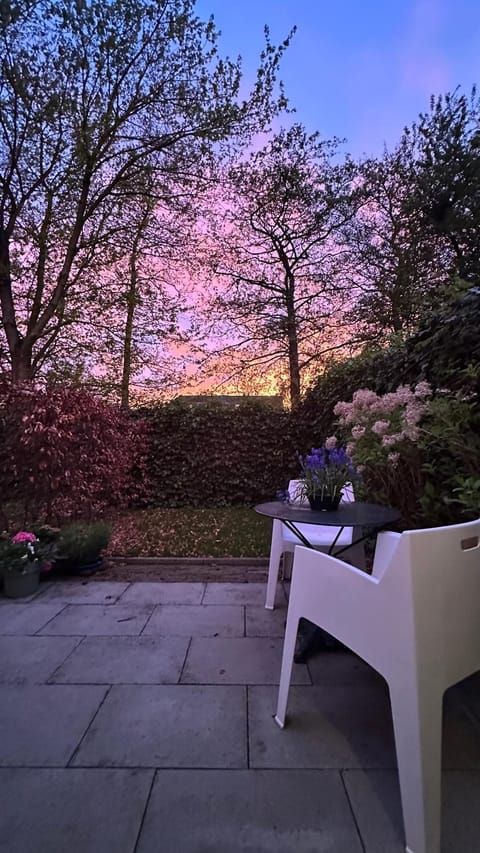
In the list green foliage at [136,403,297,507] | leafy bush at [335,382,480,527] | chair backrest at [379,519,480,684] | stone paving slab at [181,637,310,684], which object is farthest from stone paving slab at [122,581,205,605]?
green foliage at [136,403,297,507]

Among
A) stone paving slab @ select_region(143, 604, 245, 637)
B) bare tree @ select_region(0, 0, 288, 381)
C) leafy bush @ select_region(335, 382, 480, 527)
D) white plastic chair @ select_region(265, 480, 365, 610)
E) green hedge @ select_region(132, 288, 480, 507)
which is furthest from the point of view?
green hedge @ select_region(132, 288, 480, 507)

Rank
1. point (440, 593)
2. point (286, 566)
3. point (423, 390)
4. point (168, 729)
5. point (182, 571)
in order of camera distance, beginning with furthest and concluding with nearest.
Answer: point (182, 571) < point (286, 566) < point (423, 390) < point (168, 729) < point (440, 593)

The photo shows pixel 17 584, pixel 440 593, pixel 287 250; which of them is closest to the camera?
pixel 440 593

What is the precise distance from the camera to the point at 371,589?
1.21 m

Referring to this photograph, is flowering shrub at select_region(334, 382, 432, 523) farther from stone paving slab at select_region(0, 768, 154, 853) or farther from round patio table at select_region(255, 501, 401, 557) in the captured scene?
stone paving slab at select_region(0, 768, 154, 853)

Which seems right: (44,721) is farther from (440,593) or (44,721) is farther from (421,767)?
(440,593)

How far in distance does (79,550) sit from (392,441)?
260 centimetres

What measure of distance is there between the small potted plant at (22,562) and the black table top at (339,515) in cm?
184

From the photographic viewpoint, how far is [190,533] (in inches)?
187

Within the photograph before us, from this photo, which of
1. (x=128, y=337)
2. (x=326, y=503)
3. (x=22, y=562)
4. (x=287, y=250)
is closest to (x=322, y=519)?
(x=326, y=503)

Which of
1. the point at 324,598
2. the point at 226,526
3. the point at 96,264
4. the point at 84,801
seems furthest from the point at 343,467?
the point at 96,264

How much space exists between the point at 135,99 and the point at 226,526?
21.0ft

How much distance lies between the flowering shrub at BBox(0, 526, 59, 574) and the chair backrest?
264cm

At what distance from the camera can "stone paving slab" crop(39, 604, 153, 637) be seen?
2.34m
